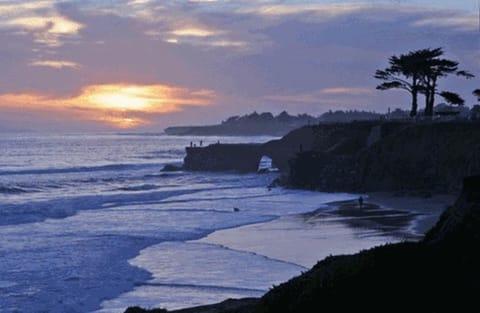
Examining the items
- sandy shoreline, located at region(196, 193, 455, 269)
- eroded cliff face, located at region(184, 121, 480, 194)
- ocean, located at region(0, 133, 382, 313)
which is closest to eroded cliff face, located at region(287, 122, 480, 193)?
eroded cliff face, located at region(184, 121, 480, 194)

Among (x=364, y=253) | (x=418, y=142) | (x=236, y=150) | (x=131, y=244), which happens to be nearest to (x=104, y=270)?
(x=131, y=244)

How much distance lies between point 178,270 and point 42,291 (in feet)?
14.6

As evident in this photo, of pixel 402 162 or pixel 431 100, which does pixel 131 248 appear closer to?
pixel 402 162

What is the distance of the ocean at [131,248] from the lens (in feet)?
65.1

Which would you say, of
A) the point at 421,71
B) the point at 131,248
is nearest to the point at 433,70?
the point at 421,71

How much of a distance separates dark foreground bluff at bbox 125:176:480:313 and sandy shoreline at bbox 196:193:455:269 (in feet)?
43.3

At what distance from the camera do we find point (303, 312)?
961cm

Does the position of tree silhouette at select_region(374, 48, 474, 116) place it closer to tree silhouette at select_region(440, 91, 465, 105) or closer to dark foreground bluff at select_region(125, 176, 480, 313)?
tree silhouette at select_region(440, 91, 465, 105)

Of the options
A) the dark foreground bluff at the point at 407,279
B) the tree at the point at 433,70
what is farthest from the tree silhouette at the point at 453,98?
the dark foreground bluff at the point at 407,279

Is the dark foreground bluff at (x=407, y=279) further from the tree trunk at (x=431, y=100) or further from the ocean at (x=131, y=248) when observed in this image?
the tree trunk at (x=431, y=100)

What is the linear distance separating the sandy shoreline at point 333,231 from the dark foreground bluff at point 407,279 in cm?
1319

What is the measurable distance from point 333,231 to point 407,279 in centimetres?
2200

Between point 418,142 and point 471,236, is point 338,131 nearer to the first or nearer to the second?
point 418,142

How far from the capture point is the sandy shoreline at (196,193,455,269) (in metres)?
26.5
